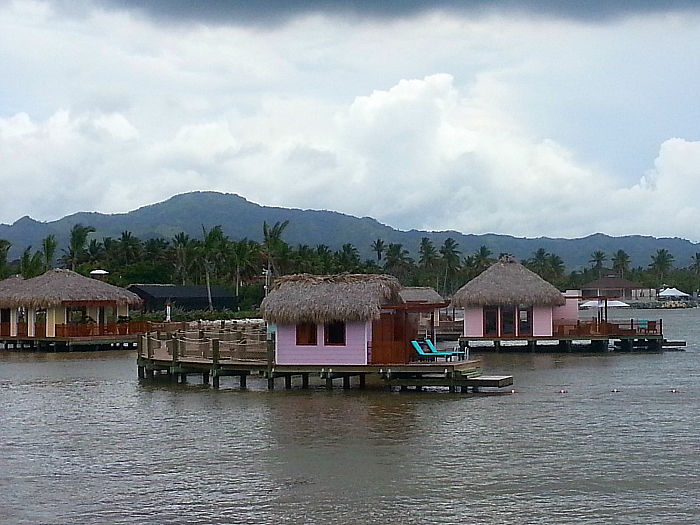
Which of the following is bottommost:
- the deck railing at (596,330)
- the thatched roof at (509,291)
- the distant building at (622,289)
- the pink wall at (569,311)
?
the deck railing at (596,330)

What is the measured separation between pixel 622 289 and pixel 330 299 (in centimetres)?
13580

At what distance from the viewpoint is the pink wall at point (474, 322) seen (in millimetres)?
53812

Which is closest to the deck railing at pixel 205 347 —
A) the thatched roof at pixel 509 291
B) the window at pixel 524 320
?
the thatched roof at pixel 509 291

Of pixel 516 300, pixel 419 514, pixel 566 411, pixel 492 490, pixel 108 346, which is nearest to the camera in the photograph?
pixel 419 514

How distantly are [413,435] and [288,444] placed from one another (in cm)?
294

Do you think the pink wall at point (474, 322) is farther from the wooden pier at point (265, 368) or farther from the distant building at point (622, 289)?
the distant building at point (622, 289)

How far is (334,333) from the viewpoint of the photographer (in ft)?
107

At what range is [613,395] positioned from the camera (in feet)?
105

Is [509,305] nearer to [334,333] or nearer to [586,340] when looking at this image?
[586,340]

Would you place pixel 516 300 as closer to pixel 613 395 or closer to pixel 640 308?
pixel 613 395

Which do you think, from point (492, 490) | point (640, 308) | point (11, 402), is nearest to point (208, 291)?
point (11, 402)

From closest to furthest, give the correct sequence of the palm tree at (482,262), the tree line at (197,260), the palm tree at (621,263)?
1. the tree line at (197,260)
2. the palm tree at (482,262)
3. the palm tree at (621,263)

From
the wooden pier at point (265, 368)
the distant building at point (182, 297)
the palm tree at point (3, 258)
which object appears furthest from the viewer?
the distant building at point (182, 297)

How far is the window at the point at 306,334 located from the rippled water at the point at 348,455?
163 centimetres
